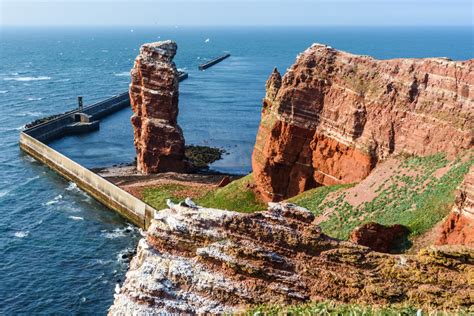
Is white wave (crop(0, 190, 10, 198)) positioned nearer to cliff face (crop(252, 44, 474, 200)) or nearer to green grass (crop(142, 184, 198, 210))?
green grass (crop(142, 184, 198, 210))

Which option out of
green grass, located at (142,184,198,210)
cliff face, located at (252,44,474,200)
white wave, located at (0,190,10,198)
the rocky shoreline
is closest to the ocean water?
white wave, located at (0,190,10,198)

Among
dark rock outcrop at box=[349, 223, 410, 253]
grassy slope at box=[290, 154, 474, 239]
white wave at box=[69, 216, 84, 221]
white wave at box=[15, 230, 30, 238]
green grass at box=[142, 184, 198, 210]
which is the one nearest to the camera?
dark rock outcrop at box=[349, 223, 410, 253]

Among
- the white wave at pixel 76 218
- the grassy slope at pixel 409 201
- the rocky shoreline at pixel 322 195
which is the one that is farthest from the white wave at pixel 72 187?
the grassy slope at pixel 409 201

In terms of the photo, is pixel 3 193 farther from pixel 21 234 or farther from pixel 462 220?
pixel 462 220

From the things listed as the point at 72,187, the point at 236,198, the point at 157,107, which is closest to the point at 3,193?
the point at 72,187

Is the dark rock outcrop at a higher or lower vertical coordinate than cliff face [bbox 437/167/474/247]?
lower

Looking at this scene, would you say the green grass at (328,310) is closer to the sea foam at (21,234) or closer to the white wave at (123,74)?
the sea foam at (21,234)
